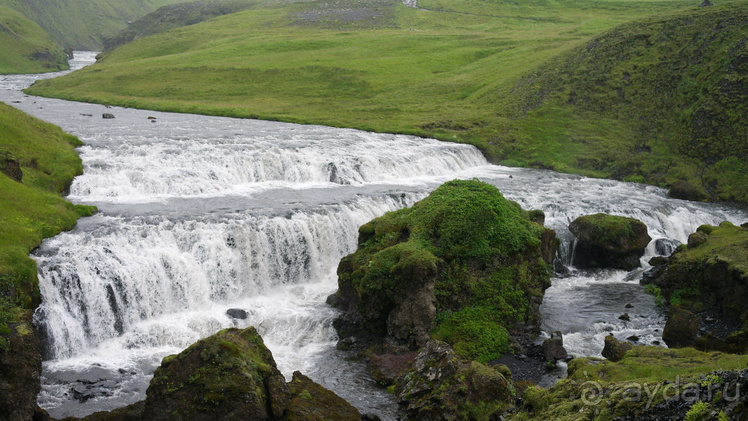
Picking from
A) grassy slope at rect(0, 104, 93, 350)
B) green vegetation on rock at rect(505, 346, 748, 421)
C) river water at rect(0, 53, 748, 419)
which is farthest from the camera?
river water at rect(0, 53, 748, 419)

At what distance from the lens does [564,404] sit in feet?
32.2

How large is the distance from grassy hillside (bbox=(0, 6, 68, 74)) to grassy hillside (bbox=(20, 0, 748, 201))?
2285cm

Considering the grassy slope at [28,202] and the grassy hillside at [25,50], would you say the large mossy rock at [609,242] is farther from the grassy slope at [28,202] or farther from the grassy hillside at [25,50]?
the grassy hillside at [25,50]

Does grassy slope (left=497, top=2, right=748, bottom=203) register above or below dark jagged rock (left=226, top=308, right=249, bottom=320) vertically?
above

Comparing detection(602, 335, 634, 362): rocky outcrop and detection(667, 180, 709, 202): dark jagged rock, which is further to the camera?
detection(667, 180, 709, 202): dark jagged rock

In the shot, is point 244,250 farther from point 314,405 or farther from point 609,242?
point 609,242

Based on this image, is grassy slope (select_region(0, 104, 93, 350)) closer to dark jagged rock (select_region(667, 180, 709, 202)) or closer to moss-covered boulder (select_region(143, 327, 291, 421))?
moss-covered boulder (select_region(143, 327, 291, 421))

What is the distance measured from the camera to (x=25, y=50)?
148m

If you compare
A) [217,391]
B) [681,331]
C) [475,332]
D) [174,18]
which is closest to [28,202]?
[217,391]

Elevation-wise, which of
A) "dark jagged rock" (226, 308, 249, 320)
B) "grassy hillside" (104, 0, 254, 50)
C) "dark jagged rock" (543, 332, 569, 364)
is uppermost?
"grassy hillside" (104, 0, 254, 50)

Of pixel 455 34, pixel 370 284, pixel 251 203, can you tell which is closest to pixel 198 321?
pixel 370 284

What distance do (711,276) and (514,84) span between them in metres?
49.6

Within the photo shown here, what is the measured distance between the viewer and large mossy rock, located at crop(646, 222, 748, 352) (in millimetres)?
22812

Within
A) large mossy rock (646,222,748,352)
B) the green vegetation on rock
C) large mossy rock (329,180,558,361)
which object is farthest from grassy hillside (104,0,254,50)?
the green vegetation on rock
